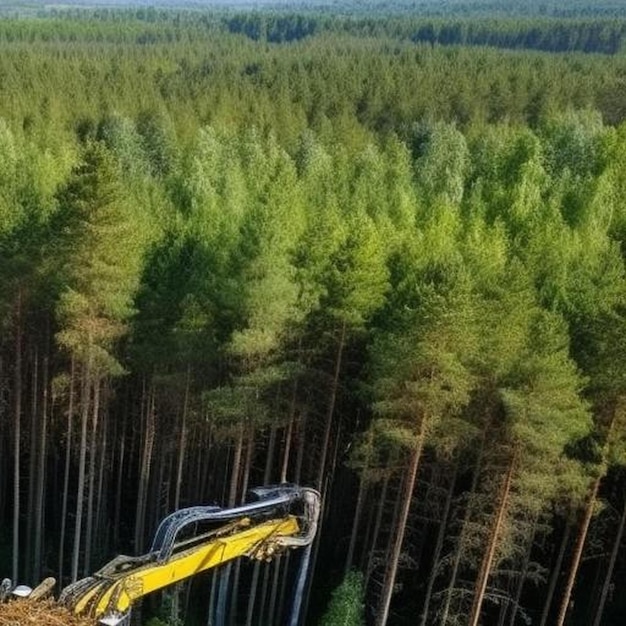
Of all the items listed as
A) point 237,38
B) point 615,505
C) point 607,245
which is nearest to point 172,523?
point 615,505

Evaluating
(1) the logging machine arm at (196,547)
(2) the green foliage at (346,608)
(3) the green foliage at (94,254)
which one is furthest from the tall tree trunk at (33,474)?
(1) the logging machine arm at (196,547)

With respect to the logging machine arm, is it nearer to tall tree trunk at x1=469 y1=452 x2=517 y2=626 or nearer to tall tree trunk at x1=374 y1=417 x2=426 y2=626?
tall tree trunk at x1=374 y1=417 x2=426 y2=626

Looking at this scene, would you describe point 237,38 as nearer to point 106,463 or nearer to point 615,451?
point 106,463

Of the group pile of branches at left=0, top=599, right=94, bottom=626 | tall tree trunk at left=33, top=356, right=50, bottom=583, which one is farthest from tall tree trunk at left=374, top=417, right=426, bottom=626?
tall tree trunk at left=33, top=356, right=50, bottom=583

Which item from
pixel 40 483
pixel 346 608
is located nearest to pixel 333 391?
pixel 346 608

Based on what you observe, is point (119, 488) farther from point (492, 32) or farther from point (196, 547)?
point (492, 32)
